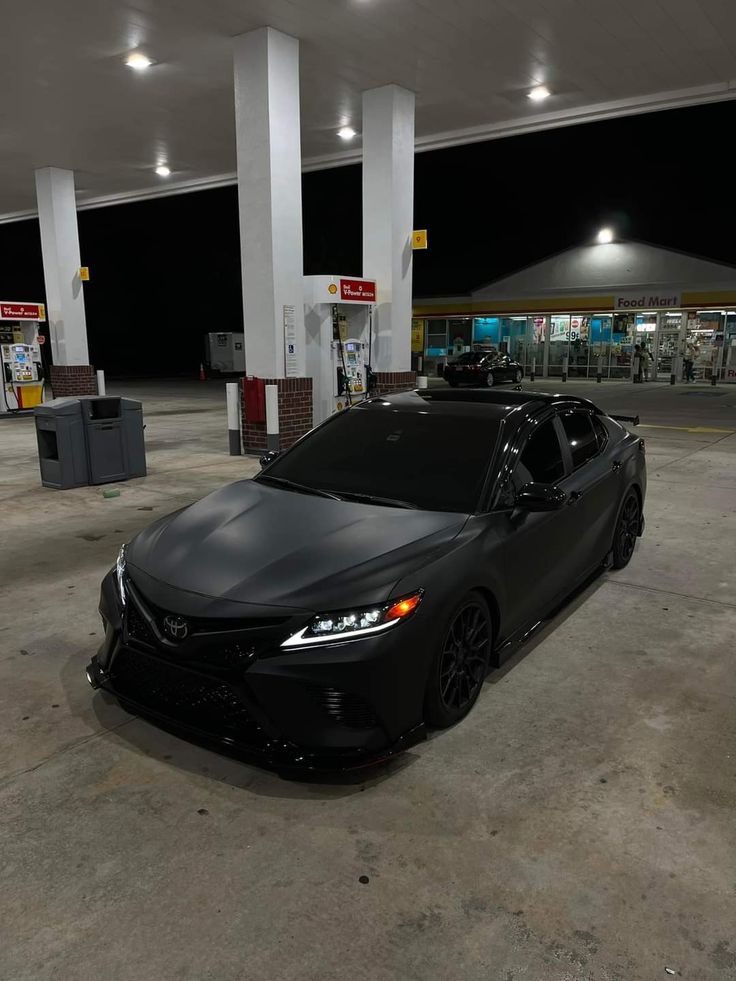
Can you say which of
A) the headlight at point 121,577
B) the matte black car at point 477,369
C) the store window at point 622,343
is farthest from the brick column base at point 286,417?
the store window at point 622,343

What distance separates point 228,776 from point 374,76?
40.5 feet

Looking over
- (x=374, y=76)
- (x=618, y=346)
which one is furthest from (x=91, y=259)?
(x=374, y=76)

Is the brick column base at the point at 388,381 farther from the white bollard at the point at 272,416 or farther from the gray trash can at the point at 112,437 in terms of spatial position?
the gray trash can at the point at 112,437

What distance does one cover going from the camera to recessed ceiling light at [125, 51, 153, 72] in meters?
11.2

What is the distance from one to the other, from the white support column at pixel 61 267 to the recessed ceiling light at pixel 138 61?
26.6 ft

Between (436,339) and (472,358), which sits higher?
(436,339)

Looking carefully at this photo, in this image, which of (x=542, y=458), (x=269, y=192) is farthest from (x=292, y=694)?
(x=269, y=192)

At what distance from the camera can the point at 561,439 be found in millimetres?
4395

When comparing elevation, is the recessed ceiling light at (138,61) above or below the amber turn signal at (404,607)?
above

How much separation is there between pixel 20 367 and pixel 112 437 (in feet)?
36.1

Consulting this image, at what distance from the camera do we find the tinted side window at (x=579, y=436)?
4531mm

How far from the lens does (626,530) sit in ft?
17.8

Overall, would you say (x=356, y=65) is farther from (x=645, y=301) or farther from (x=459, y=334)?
(x=459, y=334)

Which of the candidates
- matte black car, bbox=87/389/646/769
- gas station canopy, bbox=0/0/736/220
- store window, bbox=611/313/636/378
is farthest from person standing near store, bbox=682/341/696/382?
matte black car, bbox=87/389/646/769
